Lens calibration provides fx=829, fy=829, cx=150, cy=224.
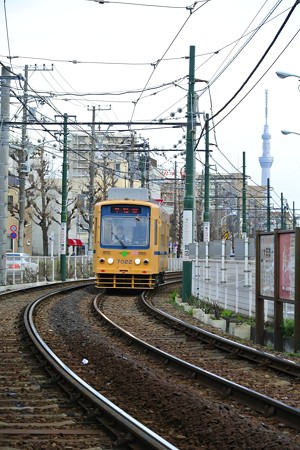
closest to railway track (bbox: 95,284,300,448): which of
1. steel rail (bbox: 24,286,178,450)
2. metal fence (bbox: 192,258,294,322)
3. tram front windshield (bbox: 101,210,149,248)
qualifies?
steel rail (bbox: 24,286,178,450)

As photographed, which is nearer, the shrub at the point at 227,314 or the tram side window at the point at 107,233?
the shrub at the point at 227,314

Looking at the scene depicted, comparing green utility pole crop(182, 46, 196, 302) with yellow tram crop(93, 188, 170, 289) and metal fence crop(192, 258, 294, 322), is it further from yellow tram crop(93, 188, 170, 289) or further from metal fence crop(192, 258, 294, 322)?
yellow tram crop(93, 188, 170, 289)

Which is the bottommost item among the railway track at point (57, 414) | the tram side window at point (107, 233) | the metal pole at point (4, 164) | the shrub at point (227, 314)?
the railway track at point (57, 414)

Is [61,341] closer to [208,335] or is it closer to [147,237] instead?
[208,335]

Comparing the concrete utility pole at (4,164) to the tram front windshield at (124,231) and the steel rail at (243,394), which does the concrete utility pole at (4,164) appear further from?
the steel rail at (243,394)

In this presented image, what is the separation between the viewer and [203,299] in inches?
929

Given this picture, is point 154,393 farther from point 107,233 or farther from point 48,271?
point 48,271

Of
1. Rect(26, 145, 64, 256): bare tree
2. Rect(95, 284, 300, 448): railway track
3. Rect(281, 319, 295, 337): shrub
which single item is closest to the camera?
Rect(95, 284, 300, 448): railway track

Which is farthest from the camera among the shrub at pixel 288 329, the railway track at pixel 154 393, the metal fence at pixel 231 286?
the metal fence at pixel 231 286

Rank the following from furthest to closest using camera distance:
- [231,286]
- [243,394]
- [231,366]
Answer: [231,286], [231,366], [243,394]

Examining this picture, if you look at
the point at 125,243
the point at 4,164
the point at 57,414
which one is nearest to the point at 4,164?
the point at 4,164

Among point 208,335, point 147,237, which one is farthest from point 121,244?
point 208,335

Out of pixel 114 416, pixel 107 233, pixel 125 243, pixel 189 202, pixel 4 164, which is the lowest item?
pixel 114 416

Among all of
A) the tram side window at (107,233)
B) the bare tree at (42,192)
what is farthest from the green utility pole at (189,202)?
the bare tree at (42,192)
